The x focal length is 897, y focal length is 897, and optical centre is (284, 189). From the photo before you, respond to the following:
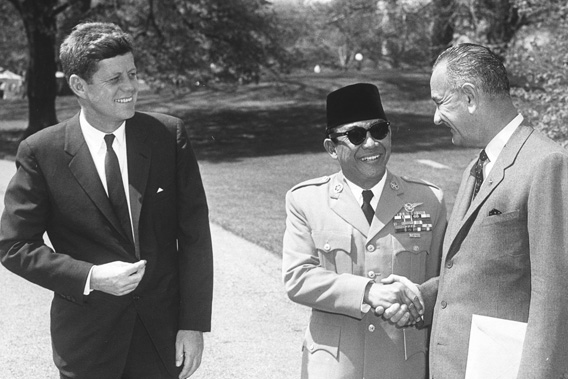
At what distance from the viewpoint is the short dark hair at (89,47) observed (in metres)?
3.26

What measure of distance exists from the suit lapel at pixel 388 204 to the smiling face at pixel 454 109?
51cm

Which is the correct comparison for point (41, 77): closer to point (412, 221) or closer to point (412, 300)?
point (412, 221)

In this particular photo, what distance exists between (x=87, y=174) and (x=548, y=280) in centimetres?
166

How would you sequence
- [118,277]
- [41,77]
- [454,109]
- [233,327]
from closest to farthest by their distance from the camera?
[454,109] → [118,277] → [233,327] → [41,77]

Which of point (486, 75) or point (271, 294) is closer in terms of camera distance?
point (486, 75)

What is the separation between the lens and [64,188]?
10.7ft

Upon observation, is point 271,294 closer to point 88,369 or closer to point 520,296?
point 88,369

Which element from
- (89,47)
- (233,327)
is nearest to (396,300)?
(89,47)

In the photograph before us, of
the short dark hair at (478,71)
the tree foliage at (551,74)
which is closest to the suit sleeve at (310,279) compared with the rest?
the short dark hair at (478,71)

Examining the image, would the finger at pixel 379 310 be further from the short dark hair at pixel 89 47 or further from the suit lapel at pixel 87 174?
the short dark hair at pixel 89 47

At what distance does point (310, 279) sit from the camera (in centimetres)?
337

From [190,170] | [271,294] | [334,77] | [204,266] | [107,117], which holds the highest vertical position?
[107,117]

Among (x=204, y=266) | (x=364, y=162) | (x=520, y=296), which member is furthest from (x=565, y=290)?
(x=204, y=266)

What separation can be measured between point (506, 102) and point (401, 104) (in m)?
28.1
